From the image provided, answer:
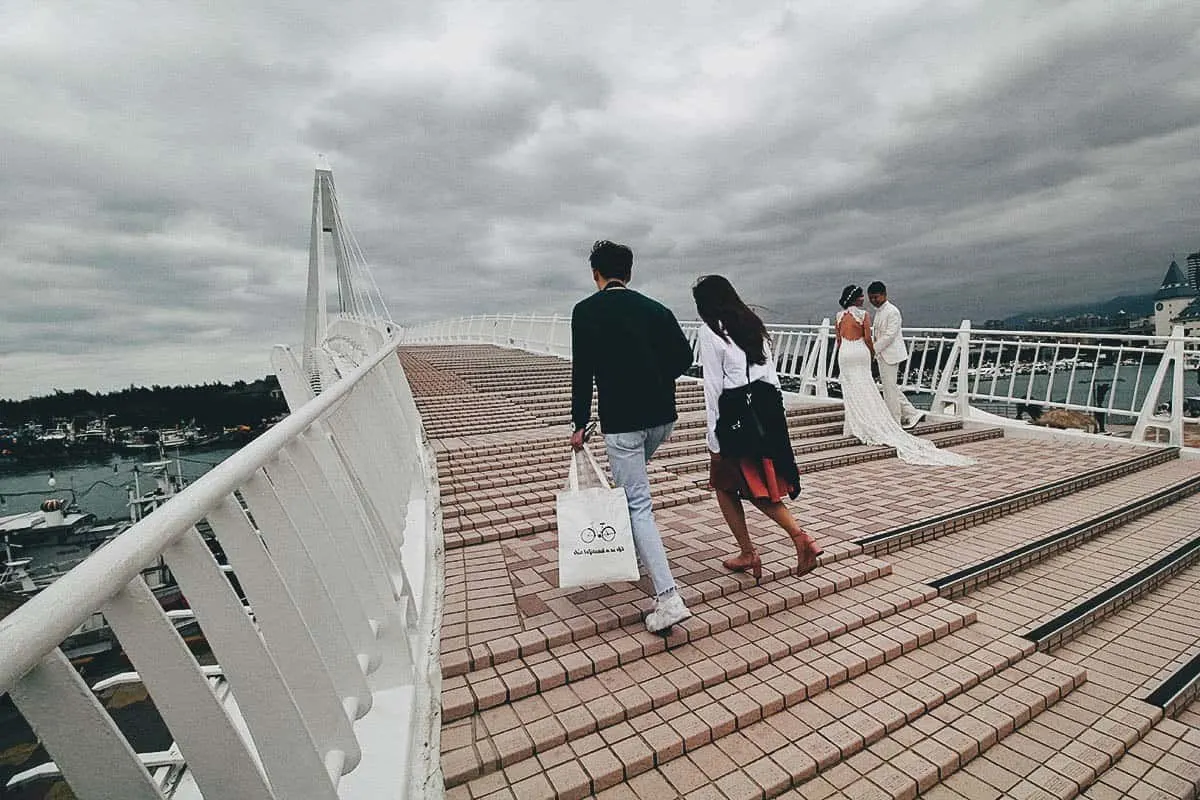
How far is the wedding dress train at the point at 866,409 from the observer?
7089mm

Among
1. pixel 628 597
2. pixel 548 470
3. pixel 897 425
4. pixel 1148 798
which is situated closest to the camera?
pixel 1148 798

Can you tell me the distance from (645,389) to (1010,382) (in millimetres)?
7352

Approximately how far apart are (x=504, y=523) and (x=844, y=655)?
257 cm

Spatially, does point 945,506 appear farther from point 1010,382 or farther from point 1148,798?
point 1010,382

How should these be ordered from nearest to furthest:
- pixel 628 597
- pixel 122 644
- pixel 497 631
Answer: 1. pixel 122 644
2. pixel 497 631
3. pixel 628 597

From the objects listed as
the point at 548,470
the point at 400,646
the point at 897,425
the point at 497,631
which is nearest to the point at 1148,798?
the point at 497,631

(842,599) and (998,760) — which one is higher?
(842,599)

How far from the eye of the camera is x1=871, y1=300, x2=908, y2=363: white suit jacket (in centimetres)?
758

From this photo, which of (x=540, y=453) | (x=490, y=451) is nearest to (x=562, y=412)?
(x=540, y=453)

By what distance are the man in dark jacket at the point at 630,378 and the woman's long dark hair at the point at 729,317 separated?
1.21ft

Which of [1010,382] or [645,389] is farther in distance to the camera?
[1010,382]

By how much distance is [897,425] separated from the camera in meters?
7.31

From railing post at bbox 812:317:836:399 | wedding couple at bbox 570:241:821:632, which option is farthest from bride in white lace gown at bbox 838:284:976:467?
wedding couple at bbox 570:241:821:632

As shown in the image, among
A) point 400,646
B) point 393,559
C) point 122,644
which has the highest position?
point 122,644
